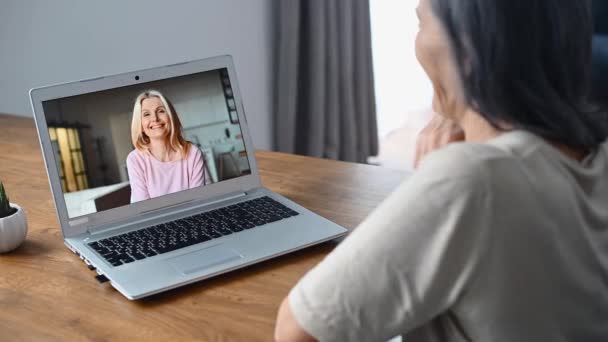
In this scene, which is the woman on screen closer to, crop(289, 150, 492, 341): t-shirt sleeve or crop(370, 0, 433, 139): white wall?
crop(289, 150, 492, 341): t-shirt sleeve

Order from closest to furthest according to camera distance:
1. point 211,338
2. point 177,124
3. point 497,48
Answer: point 497,48
point 211,338
point 177,124

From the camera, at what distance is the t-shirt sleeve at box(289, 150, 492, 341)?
2.43 ft

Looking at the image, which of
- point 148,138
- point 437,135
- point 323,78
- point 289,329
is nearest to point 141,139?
point 148,138

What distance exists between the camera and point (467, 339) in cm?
82

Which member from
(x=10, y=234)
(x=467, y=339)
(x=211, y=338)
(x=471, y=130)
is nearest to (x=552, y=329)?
(x=467, y=339)

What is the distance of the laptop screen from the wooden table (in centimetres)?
12

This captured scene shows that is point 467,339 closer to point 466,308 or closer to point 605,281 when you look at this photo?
point 466,308

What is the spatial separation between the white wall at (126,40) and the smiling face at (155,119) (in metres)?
1.23

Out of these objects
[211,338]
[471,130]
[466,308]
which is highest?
[471,130]

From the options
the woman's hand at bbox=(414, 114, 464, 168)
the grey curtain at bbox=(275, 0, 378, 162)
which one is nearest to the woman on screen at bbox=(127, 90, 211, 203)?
the woman's hand at bbox=(414, 114, 464, 168)

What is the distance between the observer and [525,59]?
78 cm

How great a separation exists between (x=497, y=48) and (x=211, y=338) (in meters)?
0.49

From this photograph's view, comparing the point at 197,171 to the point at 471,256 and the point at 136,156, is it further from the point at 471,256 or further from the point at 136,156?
the point at 471,256

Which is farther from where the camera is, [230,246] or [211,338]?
[230,246]
